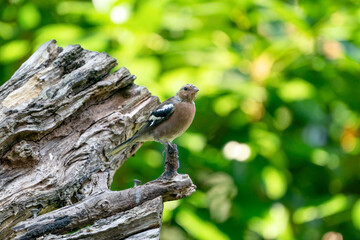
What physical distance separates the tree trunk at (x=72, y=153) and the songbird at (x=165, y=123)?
4.5 inches

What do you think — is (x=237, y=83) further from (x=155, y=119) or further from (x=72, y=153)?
(x=72, y=153)

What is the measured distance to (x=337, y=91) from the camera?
316 inches

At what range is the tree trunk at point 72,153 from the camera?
12.3ft

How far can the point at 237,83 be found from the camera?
6.84 m

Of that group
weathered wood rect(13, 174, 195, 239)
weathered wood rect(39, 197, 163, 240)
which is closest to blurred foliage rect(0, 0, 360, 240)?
weathered wood rect(13, 174, 195, 239)

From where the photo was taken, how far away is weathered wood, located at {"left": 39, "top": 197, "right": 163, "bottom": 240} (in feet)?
11.9

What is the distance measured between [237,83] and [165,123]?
2.18 m

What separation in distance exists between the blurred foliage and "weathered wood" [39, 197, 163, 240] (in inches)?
109

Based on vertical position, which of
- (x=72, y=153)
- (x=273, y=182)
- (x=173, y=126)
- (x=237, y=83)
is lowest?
(x=72, y=153)

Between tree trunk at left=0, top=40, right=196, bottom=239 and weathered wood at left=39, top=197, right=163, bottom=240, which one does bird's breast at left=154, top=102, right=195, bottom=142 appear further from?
weathered wood at left=39, top=197, right=163, bottom=240

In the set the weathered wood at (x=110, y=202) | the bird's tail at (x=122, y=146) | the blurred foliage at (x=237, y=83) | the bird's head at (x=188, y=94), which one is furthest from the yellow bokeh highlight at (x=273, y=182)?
the weathered wood at (x=110, y=202)

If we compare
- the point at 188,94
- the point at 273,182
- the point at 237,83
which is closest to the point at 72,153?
the point at 188,94

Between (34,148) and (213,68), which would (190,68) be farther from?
(34,148)

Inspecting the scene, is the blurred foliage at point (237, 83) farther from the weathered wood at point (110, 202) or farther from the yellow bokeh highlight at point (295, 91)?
the weathered wood at point (110, 202)
